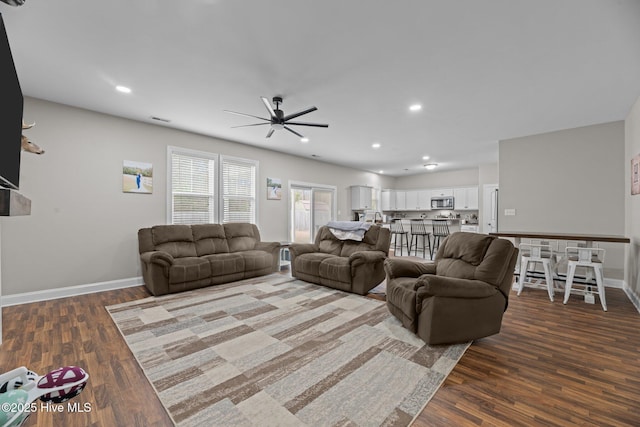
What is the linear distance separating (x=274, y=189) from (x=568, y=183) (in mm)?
5808

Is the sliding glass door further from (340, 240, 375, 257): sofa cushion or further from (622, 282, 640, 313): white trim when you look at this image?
(622, 282, 640, 313): white trim

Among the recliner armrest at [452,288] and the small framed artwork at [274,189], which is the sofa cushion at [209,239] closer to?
the small framed artwork at [274,189]

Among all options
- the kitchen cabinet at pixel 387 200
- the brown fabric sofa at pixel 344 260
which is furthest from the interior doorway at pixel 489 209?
the brown fabric sofa at pixel 344 260

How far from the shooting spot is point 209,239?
498 centimetres

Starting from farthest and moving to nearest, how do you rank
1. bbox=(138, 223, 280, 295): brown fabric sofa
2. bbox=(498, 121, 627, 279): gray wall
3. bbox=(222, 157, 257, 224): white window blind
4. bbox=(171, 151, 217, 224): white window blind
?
1. bbox=(222, 157, 257, 224): white window blind
2. bbox=(171, 151, 217, 224): white window blind
3. bbox=(498, 121, 627, 279): gray wall
4. bbox=(138, 223, 280, 295): brown fabric sofa

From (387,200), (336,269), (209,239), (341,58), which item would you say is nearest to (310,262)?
(336,269)

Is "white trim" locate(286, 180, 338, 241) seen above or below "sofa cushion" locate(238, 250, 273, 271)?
above

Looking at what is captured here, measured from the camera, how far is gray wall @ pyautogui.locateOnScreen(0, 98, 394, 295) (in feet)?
11.9

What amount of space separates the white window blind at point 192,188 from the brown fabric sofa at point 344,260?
6.49ft

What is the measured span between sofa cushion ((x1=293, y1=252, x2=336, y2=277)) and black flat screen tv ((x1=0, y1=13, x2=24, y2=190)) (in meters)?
3.48

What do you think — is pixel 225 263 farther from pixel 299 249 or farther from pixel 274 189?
pixel 274 189

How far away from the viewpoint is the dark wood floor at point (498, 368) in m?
1.60

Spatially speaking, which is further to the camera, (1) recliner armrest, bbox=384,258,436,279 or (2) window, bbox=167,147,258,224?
(2) window, bbox=167,147,258,224

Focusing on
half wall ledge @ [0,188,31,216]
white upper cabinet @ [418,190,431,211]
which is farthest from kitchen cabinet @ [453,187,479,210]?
half wall ledge @ [0,188,31,216]
